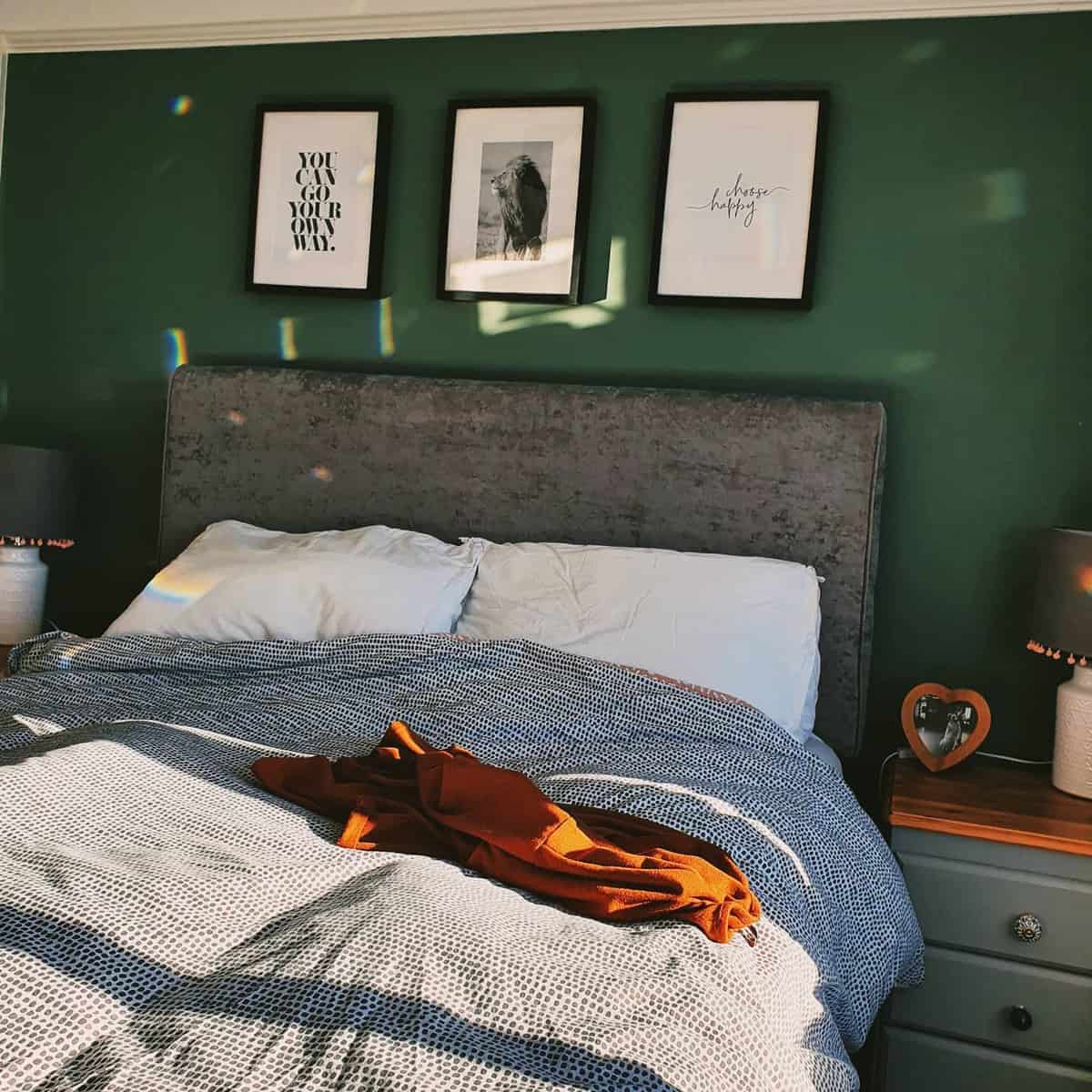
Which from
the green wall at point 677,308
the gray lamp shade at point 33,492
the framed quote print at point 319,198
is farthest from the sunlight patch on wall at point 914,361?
the gray lamp shade at point 33,492

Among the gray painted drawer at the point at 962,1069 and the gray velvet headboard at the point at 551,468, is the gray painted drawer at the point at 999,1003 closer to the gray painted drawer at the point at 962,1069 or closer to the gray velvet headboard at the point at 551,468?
the gray painted drawer at the point at 962,1069

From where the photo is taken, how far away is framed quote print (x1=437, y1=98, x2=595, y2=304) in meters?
2.94

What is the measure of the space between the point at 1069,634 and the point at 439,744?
4.28ft

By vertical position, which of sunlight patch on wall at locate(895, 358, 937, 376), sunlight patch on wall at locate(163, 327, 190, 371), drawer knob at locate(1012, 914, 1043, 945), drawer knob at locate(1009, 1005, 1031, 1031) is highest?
sunlight patch on wall at locate(895, 358, 937, 376)

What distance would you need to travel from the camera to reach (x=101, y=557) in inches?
133

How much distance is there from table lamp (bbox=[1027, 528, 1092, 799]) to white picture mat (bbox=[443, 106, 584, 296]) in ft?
4.43

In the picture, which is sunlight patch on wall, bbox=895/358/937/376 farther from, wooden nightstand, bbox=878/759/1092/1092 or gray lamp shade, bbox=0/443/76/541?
gray lamp shade, bbox=0/443/76/541

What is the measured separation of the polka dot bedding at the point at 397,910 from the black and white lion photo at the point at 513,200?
→ 4.01 ft

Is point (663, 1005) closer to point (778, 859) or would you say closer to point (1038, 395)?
point (778, 859)

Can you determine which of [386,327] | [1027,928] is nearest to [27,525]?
[386,327]

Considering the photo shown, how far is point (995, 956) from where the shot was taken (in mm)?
2160

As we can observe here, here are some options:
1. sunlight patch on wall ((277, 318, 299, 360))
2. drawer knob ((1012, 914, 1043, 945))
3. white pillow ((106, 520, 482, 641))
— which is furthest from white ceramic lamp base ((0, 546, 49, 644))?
drawer knob ((1012, 914, 1043, 945))

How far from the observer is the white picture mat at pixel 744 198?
2779 mm

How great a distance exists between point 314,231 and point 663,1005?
8.27 ft
